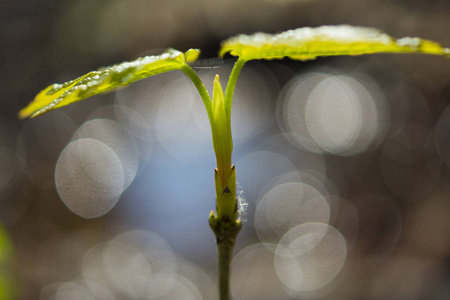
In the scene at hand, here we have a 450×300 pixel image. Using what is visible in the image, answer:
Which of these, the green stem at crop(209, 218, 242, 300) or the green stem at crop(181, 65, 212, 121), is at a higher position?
the green stem at crop(181, 65, 212, 121)

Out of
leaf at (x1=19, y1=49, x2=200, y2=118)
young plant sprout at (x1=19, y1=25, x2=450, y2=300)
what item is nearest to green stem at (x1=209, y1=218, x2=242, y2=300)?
young plant sprout at (x1=19, y1=25, x2=450, y2=300)

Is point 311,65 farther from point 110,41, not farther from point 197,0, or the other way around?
point 110,41

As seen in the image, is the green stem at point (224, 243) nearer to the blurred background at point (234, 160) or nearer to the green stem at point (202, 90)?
the green stem at point (202, 90)

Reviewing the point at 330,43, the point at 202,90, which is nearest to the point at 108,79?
the point at 202,90

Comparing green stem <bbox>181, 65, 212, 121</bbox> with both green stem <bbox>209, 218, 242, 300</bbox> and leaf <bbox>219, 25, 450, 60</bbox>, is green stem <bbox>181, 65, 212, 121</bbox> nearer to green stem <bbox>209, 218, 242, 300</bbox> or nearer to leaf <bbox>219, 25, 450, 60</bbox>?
leaf <bbox>219, 25, 450, 60</bbox>

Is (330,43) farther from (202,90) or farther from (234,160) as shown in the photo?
(234,160)

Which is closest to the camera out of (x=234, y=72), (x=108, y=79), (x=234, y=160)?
(x=108, y=79)

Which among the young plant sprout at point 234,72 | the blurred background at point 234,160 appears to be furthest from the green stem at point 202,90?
the blurred background at point 234,160

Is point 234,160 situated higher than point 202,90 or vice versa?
point 234,160
